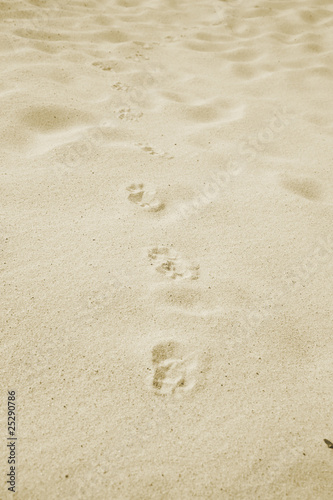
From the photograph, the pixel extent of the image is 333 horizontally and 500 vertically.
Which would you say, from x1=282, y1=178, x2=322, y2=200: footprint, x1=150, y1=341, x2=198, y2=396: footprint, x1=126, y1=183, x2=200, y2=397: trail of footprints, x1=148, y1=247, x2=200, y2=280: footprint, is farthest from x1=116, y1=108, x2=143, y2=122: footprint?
x1=150, y1=341, x2=198, y2=396: footprint

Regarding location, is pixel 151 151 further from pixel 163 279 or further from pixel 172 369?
pixel 172 369

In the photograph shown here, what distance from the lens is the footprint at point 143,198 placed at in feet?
4.98

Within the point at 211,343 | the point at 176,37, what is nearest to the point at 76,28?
the point at 176,37

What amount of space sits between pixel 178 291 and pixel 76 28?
2376mm

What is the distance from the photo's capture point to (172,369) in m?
1.04

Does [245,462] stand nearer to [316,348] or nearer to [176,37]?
[316,348]

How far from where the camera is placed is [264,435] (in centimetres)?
95

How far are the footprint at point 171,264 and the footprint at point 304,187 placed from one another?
2.06ft

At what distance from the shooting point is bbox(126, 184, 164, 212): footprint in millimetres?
1518

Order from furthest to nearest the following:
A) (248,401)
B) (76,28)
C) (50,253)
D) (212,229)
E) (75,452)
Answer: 1. (76,28)
2. (212,229)
3. (50,253)
4. (248,401)
5. (75,452)

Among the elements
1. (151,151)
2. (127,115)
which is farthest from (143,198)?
(127,115)

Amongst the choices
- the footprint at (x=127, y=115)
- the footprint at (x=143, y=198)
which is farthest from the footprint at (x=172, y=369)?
the footprint at (x=127, y=115)

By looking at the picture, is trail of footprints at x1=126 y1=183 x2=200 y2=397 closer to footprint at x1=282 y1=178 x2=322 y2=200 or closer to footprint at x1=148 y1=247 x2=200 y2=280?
footprint at x1=148 y1=247 x2=200 y2=280

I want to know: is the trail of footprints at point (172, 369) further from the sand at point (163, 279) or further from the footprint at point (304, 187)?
the footprint at point (304, 187)
